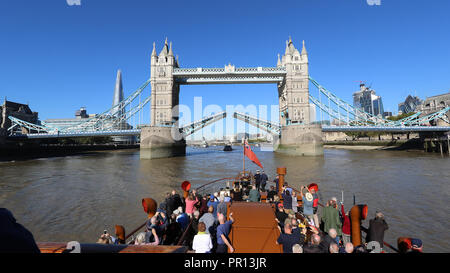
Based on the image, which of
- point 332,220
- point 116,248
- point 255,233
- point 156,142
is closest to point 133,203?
point 255,233

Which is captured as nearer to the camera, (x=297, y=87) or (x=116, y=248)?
(x=116, y=248)

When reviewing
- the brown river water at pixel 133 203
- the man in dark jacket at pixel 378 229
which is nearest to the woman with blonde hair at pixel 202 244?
the man in dark jacket at pixel 378 229

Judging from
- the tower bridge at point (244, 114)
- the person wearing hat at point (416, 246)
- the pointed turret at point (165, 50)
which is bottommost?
the person wearing hat at point (416, 246)

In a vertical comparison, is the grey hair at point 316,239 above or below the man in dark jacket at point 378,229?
above

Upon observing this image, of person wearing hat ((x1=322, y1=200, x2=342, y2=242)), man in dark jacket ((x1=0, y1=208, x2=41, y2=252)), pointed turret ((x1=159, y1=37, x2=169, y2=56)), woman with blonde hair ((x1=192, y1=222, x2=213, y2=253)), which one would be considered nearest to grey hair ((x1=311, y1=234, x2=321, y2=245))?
woman with blonde hair ((x1=192, y1=222, x2=213, y2=253))

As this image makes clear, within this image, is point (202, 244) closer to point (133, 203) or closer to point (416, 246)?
point (416, 246)

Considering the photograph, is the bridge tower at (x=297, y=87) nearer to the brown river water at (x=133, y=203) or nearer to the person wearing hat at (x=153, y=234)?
the brown river water at (x=133, y=203)

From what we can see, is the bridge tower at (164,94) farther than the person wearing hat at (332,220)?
Yes

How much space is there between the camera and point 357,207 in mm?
4992

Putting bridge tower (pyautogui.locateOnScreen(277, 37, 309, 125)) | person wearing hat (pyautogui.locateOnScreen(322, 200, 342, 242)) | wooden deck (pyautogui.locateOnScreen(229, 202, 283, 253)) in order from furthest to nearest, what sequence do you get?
bridge tower (pyautogui.locateOnScreen(277, 37, 309, 125)), person wearing hat (pyautogui.locateOnScreen(322, 200, 342, 242)), wooden deck (pyautogui.locateOnScreen(229, 202, 283, 253))

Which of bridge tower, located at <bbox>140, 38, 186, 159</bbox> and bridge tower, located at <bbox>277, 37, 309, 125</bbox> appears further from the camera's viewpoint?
bridge tower, located at <bbox>277, 37, 309, 125</bbox>

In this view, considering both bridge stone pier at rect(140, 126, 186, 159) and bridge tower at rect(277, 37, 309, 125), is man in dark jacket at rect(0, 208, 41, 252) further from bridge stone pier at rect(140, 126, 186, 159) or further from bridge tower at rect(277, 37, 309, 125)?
bridge tower at rect(277, 37, 309, 125)
